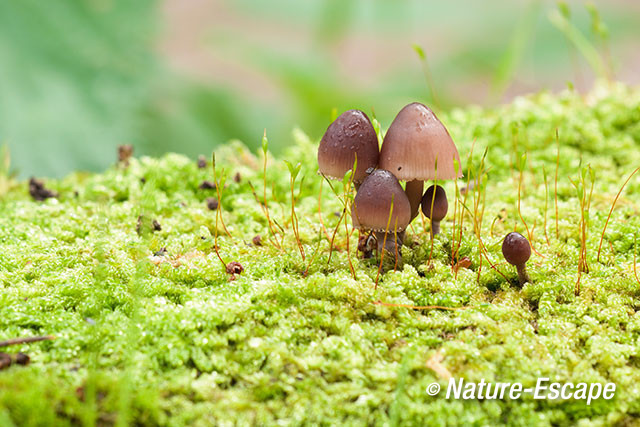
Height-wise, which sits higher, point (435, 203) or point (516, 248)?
point (435, 203)

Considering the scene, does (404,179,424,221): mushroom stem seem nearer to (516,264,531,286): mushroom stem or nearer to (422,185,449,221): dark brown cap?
(422,185,449,221): dark brown cap

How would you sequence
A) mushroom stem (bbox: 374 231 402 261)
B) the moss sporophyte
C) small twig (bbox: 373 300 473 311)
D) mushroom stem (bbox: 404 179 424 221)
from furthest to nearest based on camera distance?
mushroom stem (bbox: 404 179 424 221) < mushroom stem (bbox: 374 231 402 261) < small twig (bbox: 373 300 473 311) < the moss sporophyte

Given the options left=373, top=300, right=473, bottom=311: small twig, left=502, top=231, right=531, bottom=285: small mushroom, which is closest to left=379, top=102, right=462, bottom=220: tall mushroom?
left=502, top=231, right=531, bottom=285: small mushroom

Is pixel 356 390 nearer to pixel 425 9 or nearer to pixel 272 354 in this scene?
pixel 272 354

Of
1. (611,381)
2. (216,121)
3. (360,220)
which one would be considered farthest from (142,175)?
(611,381)

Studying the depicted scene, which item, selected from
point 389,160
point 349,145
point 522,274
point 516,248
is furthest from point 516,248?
point 349,145

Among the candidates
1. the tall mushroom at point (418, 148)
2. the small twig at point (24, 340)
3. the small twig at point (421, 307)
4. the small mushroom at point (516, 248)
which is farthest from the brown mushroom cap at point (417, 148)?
the small twig at point (24, 340)

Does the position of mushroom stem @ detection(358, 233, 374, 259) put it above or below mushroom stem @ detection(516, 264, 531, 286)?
above

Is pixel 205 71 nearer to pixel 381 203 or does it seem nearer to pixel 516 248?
pixel 381 203
